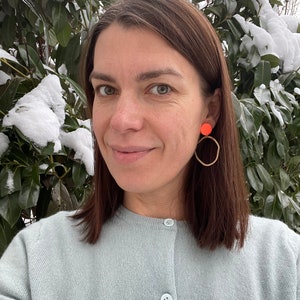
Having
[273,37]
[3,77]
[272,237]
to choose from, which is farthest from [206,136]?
[273,37]

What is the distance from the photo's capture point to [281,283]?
0.92m

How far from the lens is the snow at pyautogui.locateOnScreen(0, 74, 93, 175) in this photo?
1061 mm

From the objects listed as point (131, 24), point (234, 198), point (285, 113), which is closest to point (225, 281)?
point (234, 198)

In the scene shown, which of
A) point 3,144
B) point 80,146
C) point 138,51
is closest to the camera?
point 138,51

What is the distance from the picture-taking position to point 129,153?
84 cm

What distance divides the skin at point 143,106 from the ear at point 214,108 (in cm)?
7

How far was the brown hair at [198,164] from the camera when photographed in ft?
2.79

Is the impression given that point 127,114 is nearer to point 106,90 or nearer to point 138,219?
point 106,90

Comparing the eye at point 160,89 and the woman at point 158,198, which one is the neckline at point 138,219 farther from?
the eye at point 160,89

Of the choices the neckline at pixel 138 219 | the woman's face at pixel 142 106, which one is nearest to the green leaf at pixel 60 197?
the neckline at pixel 138 219

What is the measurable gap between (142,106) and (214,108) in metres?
0.23

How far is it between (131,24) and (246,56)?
0.98 meters

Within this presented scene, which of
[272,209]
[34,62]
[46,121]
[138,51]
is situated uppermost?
[138,51]

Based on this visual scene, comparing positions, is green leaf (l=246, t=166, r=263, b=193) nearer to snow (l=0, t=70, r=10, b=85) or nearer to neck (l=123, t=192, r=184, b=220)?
neck (l=123, t=192, r=184, b=220)
